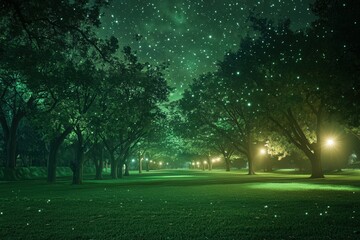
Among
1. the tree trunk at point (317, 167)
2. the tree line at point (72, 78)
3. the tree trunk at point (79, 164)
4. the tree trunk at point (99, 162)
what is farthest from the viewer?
the tree trunk at point (99, 162)

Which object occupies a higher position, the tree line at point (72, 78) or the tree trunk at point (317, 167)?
the tree line at point (72, 78)

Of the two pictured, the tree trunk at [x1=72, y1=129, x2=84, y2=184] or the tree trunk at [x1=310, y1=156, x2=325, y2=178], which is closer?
the tree trunk at [x1=72, y1=129, x2=84, y2=184]

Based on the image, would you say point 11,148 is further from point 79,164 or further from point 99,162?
point 79,164

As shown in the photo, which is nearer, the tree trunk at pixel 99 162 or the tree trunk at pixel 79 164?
the tree trunk at pixel 79 164

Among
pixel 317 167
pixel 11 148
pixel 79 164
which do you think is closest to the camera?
pixel 79 164

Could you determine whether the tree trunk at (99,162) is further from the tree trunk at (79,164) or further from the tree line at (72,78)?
the tree trunk at (79,164)

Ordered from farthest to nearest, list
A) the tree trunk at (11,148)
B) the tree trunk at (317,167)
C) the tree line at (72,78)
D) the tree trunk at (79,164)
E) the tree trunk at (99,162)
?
the tree trunk at (99,162) → the tree trunk at (11,148) → the tree trunk at (317,167) → the tree trunk at (79,164) → the tree line at (72,78)

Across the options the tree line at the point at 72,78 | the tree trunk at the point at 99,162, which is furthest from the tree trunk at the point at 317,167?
the tree trunk at the point at 99,162

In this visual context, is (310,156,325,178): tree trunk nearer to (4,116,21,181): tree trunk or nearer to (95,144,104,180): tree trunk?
(95,144,104,180): tree trunk

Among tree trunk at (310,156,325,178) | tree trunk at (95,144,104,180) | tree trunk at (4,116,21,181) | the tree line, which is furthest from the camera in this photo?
tree trunk at (95,144,104,180)

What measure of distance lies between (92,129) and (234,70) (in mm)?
16284

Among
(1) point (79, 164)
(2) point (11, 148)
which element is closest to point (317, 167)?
(1) point (79, 164)

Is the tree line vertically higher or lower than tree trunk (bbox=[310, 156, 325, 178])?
higher

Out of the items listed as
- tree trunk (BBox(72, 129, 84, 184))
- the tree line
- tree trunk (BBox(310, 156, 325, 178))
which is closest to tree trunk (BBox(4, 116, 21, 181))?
the tree line
